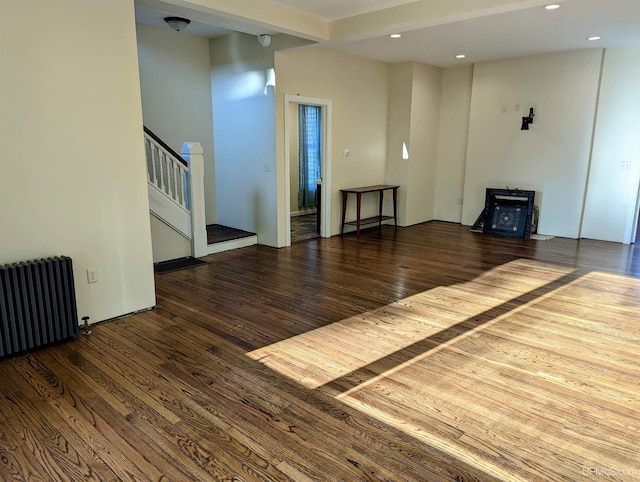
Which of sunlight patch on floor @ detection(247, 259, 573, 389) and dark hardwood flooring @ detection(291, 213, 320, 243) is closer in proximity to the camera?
sunlight patch on floor @ detection(247, 259, 573, 389)

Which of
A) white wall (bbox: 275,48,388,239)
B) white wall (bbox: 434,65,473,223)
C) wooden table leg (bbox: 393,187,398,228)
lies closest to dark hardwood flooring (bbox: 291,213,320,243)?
white wall (bbox: 275,48,388,239)

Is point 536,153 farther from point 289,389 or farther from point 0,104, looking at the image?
point 0,104

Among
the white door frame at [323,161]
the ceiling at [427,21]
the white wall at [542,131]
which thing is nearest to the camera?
the ceiling at [427,21]

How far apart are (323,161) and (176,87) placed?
2.38 metres

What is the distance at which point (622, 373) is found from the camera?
9.31ft

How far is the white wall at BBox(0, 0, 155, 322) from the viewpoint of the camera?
9.76ft

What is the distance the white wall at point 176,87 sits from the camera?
6.04 metres

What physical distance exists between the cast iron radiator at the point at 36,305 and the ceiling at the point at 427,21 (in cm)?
246

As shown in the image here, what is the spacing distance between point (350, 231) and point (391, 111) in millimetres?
2217

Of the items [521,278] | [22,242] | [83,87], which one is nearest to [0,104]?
[83,87]

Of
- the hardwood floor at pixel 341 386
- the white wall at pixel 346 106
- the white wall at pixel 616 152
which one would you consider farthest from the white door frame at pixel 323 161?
the white wall at pixel 616 152

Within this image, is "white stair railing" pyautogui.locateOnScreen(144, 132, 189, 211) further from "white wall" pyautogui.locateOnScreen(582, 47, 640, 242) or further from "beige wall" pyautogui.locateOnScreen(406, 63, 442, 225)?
"white wall" pyautogui.locateOnScreen(582, 47, 640, 242)

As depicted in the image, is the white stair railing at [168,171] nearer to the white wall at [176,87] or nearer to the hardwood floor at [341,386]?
the white wall at [176,87]

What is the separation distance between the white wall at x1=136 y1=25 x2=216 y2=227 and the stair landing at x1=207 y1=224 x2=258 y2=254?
817mm
